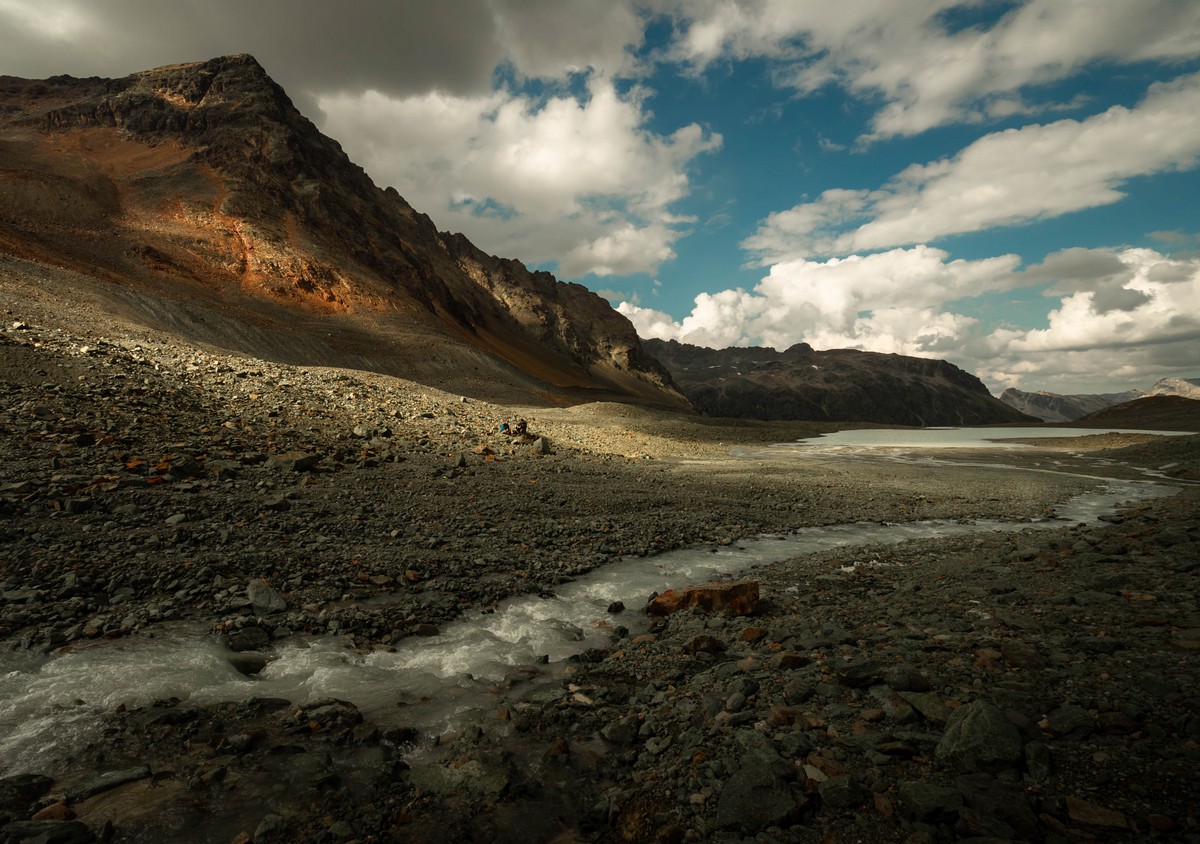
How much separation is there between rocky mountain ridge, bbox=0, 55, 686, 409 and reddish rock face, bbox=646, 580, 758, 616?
37413mm

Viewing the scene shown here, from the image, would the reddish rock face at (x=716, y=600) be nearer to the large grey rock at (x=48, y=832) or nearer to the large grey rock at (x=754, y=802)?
the large grey rock at (x=754, y=802)

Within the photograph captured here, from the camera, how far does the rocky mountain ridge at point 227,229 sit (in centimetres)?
4850

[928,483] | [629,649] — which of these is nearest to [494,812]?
[629,649]

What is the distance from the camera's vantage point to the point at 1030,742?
12.2ft

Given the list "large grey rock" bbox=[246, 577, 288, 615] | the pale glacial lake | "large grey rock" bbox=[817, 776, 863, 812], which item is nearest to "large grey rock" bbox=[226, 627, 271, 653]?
"large grey rock" bbox=[246, 577, 288, 615]

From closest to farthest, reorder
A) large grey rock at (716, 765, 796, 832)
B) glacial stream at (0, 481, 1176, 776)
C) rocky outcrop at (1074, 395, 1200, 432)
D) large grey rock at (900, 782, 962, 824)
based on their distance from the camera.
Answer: large grey rock at (900, 782, 962, 824), large grey rock at (716, 765, 796, 832), glacial stream at (0, 481, 1176, 776), rocky outcrop at (1074, 395, 1200, 432)

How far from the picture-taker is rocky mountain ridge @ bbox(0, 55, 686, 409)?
4850 centimetres

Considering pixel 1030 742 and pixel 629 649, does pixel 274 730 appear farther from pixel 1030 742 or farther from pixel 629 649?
pixel 1030 742

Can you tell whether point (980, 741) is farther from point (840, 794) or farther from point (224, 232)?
point (224, 232)

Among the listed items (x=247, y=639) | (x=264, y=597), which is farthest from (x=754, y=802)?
(x=264, y=597)

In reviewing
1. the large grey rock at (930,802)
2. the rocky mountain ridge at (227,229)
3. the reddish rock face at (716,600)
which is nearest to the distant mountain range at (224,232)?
the rocky mountain ridge at (227,229)

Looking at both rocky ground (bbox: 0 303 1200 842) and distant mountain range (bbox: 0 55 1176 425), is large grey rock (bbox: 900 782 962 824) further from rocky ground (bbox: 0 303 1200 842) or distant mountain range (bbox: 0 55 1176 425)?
distant mountain range (bbox: 0 55 1176 425)

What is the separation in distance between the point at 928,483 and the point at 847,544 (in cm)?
1327

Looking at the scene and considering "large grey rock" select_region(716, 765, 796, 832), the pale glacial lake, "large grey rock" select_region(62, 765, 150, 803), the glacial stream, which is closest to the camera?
"large grey rock" select_region(716, 765, 796, 832)
